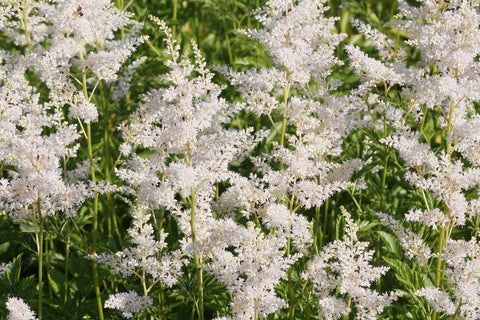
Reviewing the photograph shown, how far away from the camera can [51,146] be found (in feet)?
13.1

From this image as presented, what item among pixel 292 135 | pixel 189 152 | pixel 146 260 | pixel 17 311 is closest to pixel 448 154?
pixel 292 135

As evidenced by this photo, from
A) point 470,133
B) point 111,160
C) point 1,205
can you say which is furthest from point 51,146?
point 470,133

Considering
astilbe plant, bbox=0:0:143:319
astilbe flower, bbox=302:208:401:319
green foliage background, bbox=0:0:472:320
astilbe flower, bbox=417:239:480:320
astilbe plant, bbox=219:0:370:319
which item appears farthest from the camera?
green foliage background, bbox=0:0:472:320

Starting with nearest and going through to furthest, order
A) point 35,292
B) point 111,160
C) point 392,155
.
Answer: point 35,292 < point 392,155 < point 111,160

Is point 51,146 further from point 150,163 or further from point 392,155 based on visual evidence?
point 392,155

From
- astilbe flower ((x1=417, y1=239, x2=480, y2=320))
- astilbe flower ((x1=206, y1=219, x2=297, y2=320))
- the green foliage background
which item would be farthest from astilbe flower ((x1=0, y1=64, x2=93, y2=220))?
astilbe flower ((x1=417, y1=239, x2=480, y2=320))

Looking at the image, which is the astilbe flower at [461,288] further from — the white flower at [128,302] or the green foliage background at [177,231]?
the white flower at [128,302]

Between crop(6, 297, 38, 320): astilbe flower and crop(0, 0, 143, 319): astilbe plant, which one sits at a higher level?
crop(0, 0, 143, 319): astilbe plant

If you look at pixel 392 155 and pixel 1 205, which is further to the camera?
pixel 392 155

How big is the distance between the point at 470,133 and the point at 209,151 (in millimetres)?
1699

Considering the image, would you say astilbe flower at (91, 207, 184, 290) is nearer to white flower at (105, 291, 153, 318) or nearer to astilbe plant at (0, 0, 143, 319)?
white flower at (105, 291, 153, 318)

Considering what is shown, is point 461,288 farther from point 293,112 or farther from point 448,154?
point 293,112

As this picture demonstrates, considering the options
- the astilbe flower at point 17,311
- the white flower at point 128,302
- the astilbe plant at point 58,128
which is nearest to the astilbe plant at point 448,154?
the white flower at point 128,302

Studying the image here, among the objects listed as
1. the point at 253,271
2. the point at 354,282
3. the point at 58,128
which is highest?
the point at 58,128
